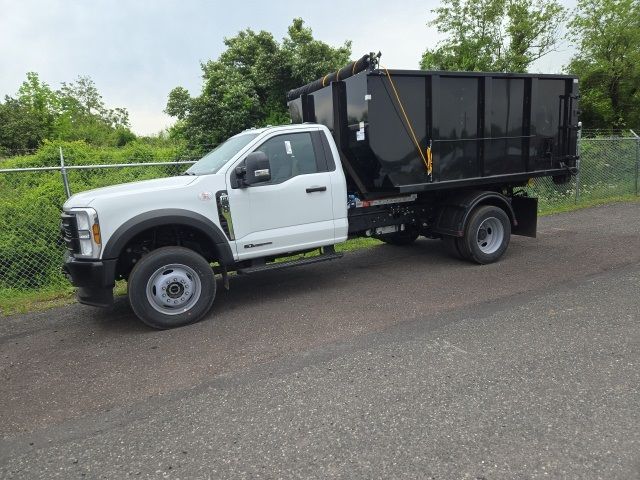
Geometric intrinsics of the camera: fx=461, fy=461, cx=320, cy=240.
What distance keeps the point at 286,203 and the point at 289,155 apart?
60 centimetres

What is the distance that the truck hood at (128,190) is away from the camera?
4719 millimetres

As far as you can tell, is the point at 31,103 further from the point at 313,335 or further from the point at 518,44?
the point at 313,335

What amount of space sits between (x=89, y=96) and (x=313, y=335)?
4914 centimetres

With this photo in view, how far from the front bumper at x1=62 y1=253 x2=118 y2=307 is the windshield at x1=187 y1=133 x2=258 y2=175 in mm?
1509

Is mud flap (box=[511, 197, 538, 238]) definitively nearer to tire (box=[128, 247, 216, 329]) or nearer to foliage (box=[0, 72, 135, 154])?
tire (box=[128, 247, 216, 329])

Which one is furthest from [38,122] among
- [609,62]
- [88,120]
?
[609,62]

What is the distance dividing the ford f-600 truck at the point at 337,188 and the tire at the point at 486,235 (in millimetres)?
21

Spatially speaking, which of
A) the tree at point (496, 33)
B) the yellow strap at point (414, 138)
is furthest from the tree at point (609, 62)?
the yellow strap at point (414, 138)

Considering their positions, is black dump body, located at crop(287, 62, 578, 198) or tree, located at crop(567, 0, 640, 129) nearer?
black dump body, located at crop(287, 62, 578, 198)

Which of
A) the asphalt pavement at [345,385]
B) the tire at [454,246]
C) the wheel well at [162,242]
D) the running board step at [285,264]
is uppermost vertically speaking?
the wheel well at [162,242]

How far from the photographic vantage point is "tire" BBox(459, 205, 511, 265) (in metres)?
6.80

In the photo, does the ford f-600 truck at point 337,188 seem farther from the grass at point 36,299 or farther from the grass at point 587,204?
the grass at point 587,204

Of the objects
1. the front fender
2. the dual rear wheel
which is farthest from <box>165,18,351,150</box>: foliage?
the front fender

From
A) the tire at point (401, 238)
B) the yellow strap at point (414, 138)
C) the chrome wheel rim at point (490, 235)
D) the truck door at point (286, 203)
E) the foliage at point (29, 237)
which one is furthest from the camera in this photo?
the tire at point (401, 238)
